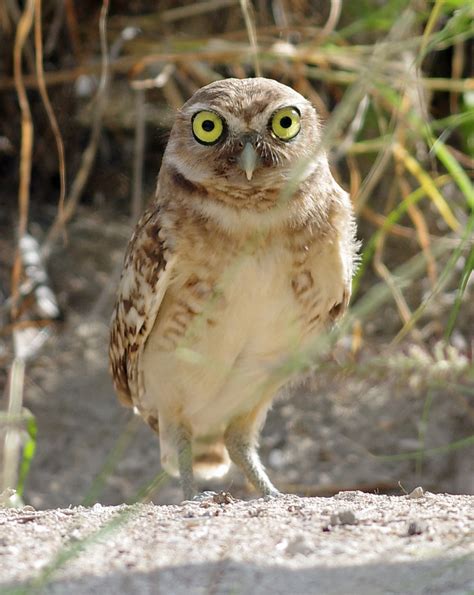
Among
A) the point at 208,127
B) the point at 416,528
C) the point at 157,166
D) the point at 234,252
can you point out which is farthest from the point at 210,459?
the point at 157,166

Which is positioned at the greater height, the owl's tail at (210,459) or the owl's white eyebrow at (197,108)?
the owl's white eyebrow at (197,108)

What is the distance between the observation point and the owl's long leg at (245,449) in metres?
4.20

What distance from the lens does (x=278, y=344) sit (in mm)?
3754

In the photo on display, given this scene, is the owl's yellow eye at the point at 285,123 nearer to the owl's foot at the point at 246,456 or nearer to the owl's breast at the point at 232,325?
the owl's breast at the point at 232,325

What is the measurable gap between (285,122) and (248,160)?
28 cm

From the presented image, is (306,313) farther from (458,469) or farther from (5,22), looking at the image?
(5,22)

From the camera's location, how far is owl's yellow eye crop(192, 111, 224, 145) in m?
3.52

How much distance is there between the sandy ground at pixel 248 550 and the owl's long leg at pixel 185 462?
4.24ft

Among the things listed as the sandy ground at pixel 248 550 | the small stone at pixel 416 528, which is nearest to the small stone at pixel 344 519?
the sandy ground at pixel 248 550

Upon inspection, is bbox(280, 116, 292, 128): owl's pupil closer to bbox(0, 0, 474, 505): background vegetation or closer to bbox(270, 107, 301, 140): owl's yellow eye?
bbox(270, 107, 301, 140): owl's yellow eye

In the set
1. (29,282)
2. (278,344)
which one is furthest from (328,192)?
(29,282)

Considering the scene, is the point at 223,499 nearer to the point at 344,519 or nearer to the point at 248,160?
the point at 344,519

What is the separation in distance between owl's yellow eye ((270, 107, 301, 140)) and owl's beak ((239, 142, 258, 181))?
154 mm

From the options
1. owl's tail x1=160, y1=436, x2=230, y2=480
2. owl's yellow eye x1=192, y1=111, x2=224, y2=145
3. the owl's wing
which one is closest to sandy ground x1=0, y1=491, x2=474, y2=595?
the owl's wing
